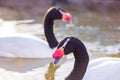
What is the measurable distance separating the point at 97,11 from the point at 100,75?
6558 millimetres

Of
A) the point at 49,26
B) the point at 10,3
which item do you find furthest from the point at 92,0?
the point at 49,26

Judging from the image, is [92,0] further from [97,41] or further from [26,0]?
[97,41]

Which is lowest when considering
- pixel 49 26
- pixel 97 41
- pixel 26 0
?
pixel 26 0

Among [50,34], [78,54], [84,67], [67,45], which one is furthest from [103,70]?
[50,34]

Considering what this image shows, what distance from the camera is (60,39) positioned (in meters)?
8.22

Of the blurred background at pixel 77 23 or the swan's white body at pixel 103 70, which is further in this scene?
the blurred background at pixel 77 23

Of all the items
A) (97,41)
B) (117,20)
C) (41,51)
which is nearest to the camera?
(41,51)

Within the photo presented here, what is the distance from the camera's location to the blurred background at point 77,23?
731 cm

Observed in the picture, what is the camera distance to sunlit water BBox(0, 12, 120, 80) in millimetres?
6547

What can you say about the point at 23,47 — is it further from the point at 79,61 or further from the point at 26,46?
the point at 79,61

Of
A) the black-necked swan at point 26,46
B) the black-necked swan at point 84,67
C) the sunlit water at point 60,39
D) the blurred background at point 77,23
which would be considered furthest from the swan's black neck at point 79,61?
the black-necked swan at point 26,46

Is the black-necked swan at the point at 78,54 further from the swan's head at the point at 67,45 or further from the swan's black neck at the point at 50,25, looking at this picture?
the swan's black neck at the point at 50,25

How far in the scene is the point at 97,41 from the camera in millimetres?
8234

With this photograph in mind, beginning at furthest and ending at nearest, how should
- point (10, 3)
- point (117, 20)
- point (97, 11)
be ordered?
point (10, 3)
point (97, 11)
point (117, 20)
